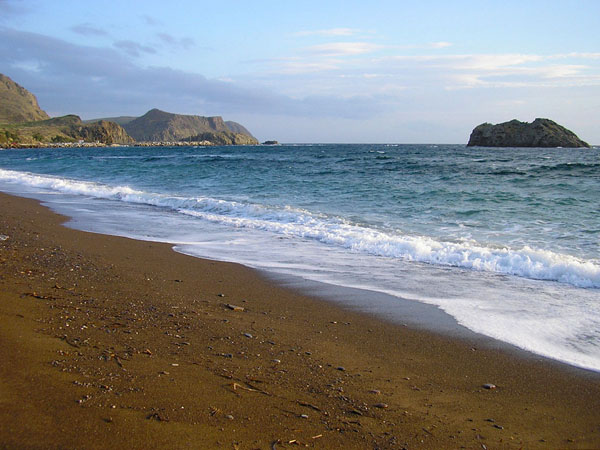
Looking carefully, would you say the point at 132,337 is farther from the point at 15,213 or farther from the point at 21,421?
the point at 15,213

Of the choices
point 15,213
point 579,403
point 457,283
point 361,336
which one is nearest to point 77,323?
point 361,336

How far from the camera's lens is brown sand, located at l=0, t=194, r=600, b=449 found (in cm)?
240

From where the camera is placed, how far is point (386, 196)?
657 inches

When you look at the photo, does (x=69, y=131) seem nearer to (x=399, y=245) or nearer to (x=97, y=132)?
(x=97, y=132)

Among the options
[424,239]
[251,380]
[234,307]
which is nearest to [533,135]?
[424,239]

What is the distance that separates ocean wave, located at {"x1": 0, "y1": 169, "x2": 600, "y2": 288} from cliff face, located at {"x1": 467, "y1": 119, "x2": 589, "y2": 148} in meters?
79.7

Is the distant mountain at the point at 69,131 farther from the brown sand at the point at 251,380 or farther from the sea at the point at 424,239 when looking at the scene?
the brown sand at the point at 251,380

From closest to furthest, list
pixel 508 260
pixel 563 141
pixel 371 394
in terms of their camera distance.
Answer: pixel 371 394, pixel 508 260, pixel 563 141

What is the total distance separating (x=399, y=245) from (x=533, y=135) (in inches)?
3280

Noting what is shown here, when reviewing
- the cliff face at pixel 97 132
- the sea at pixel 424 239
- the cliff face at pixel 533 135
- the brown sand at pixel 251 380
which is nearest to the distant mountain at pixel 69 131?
the cliff face at pixel 97 132

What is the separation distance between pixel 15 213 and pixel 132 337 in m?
10.0

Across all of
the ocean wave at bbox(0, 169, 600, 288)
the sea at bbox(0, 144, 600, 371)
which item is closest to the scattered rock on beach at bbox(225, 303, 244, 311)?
the sea at bbox(0, 144, 600, 371)

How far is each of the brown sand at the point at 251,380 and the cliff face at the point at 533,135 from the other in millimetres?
86862

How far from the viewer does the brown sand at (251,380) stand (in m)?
2.40
